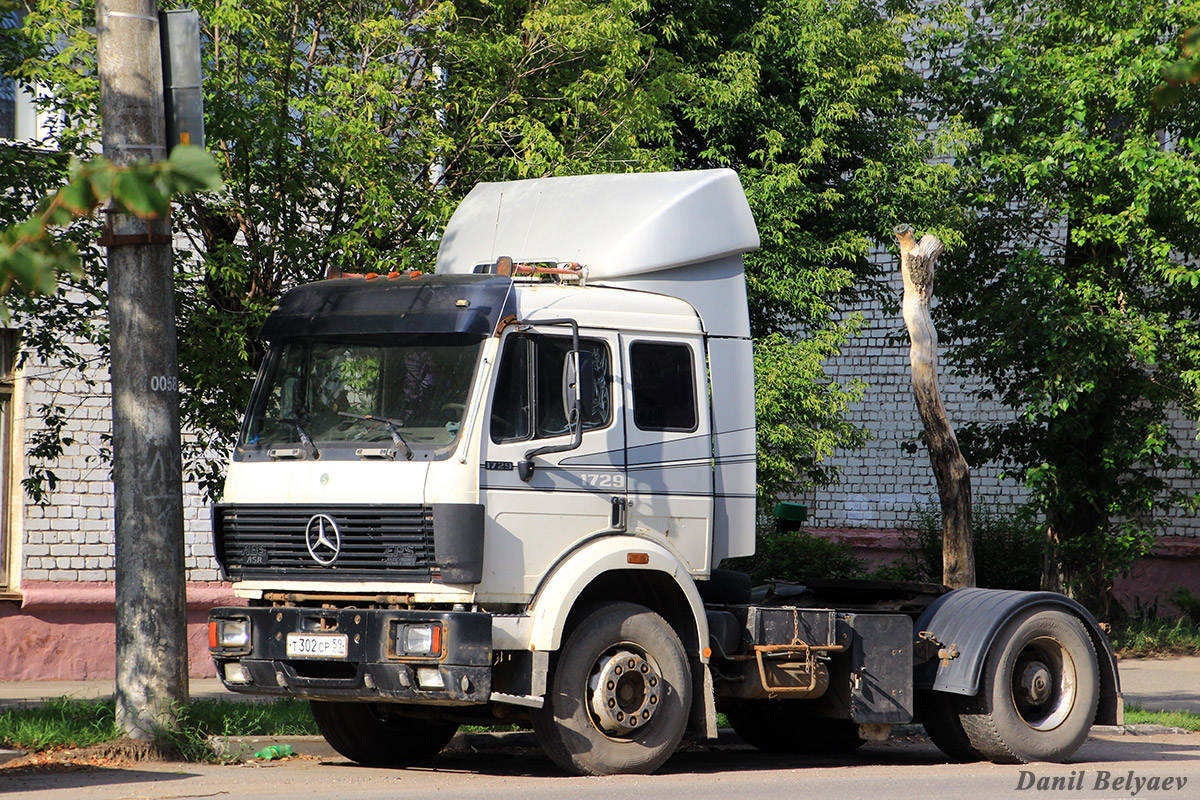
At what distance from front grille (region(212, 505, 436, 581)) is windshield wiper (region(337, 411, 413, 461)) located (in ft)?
1.03

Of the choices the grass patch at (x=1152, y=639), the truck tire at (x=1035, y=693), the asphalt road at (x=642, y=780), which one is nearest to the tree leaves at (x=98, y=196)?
the asphalt road at (x=642, y=780)

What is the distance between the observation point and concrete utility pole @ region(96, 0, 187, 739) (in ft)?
28.9

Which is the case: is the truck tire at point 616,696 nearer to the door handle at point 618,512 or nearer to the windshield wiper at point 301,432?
the door handle at point 618,512

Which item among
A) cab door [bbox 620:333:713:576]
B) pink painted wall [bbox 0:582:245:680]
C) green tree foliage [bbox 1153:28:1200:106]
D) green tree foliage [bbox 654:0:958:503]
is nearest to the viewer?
green tree foliage [bbox 1153:28:1200:106]

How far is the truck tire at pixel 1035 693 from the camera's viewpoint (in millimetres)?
9547

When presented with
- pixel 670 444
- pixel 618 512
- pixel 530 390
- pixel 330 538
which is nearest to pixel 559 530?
pixel 618 512

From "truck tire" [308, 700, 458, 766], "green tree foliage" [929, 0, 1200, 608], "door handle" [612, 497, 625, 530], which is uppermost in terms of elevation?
"green tree foliage" [929, 0, 1200, 608]

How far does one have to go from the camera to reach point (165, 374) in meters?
9.05

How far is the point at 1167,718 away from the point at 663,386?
6022 millimetres

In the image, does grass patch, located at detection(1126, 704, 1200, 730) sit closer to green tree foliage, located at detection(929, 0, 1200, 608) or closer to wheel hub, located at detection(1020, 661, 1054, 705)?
wheel hub, located at detection(1020, 661, 1054, 705)

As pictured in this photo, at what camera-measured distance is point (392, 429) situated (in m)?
8.18

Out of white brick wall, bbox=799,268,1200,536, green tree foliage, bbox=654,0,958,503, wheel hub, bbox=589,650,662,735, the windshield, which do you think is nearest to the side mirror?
the windshield

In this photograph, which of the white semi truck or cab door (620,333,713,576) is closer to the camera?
the white semi truck

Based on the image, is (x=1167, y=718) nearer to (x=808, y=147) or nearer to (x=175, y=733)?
(x=808, y=147)
